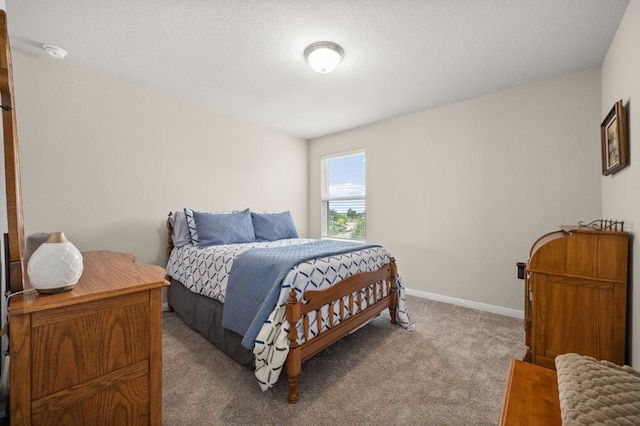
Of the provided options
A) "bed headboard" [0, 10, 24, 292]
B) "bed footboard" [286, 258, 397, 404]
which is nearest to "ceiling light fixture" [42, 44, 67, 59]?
"bed headboard" [0, 10, 24, 292]

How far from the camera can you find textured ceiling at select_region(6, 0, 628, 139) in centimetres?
175

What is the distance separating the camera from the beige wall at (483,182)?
8.44ft

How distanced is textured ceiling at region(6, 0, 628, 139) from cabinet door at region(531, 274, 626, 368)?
1768 mm

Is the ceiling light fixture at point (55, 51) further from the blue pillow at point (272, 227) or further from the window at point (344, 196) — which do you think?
the window at point (344, 196)

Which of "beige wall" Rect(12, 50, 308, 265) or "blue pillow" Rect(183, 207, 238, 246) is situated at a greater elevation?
"beige wall" Rect(12, 50, 308, 265)

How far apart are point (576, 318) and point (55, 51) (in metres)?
4.23

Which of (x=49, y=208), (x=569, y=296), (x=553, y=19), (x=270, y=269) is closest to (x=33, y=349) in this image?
(x=270, y=269)

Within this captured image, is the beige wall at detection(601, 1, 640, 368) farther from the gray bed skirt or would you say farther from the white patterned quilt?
the gray bed skirt

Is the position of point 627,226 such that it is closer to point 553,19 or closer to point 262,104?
point 553,19

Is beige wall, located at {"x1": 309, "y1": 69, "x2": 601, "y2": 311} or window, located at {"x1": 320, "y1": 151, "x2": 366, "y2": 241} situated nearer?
beige wall, located at {"x1": 309, "y1": 69, "x2": 601, "y2": 311}

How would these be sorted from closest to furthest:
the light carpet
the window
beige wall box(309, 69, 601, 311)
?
the light carpet < beige wall box(309, 69, 601, 311) < the window

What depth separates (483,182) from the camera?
307 cm

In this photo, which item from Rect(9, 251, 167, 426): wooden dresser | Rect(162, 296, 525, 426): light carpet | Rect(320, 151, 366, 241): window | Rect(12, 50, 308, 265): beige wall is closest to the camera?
Rect(9, 251, 167, 426): wooden dresser

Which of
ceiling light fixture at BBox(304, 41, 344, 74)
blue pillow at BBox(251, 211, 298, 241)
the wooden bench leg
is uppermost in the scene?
ceiling light fixture at BBox(304, 41, 344, 74)
